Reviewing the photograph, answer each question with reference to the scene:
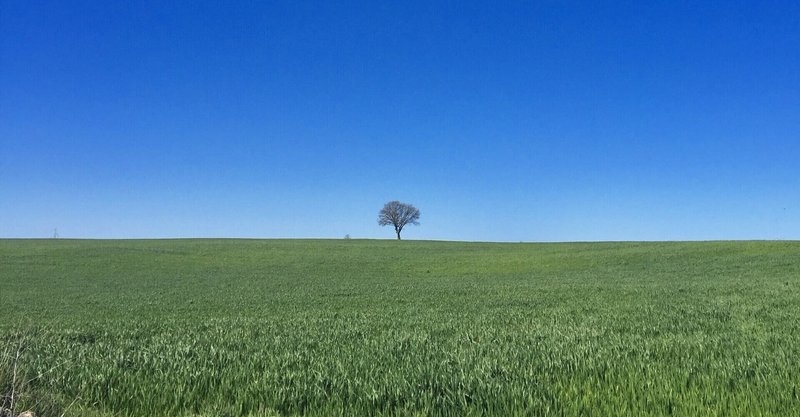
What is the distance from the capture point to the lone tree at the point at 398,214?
403ft

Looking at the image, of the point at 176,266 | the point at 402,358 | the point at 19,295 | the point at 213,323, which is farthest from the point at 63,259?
the point at 402,358

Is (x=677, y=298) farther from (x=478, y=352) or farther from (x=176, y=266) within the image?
(x=176, y=266)

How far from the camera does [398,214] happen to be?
122812 millimetres

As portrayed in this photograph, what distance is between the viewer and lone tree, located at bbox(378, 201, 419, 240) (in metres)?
123

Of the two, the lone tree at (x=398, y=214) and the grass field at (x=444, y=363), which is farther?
the lone tree at (x=398, y=214)

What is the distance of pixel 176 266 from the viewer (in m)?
54.8

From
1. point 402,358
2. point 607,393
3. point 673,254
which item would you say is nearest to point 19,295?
point 402,358

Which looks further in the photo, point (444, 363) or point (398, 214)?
point (398, 214)

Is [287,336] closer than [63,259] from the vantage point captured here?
Yes

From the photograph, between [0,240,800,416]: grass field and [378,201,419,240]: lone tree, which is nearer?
[0,240,800,416]: grass field

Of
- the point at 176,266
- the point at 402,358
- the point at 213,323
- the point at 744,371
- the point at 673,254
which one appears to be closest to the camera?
the point at 744,371

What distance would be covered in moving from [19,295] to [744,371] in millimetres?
34138

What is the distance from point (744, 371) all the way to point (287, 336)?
7087mm

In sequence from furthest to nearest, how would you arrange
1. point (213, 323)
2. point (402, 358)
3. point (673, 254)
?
point (673, 254) → point (213, 323) → point (402, 358)
